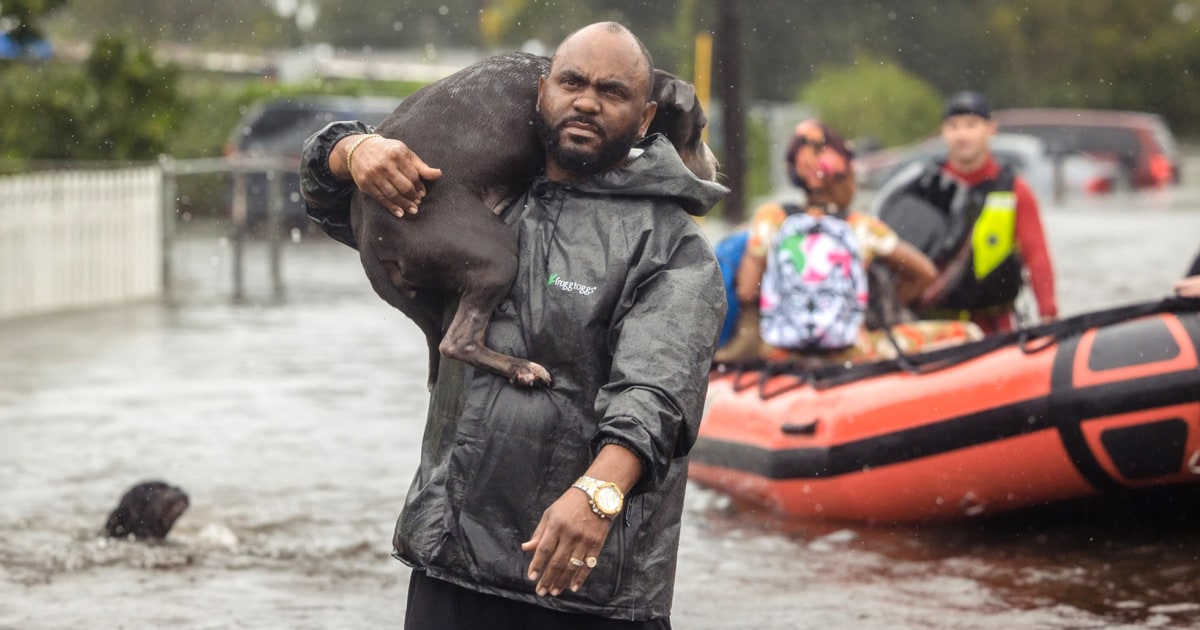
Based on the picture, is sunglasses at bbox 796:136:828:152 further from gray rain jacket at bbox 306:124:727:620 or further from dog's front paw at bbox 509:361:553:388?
dog's front paw at bbox 509:361:553:388

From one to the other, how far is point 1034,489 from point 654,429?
391 cm

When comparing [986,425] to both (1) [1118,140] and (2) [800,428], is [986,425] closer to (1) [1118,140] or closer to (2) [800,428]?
(2) [800,428]

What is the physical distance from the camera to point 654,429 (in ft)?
11.0

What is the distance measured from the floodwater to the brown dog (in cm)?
253

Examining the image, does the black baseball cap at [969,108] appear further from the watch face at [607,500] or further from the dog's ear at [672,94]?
the watch face at [607,500]

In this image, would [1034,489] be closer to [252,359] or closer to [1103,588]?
[1103,588]

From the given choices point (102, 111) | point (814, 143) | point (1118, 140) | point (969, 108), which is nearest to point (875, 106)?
point (1118, 140)

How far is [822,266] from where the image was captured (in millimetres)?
7430

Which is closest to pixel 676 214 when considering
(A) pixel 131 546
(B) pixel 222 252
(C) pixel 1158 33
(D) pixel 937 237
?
(A) pixel 131 546

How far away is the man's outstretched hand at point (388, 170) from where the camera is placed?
3580 mm

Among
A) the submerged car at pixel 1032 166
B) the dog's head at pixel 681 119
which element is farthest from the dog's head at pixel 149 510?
the submerged car at pixel 1032 166

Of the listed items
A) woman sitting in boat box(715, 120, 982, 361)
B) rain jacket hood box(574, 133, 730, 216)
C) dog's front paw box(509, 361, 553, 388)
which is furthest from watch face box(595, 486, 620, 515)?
woman sitting in boat box(715, 120, 982, 361)

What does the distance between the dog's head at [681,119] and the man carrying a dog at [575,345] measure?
0.48 metres

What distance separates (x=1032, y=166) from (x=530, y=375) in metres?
25.2
